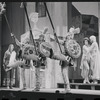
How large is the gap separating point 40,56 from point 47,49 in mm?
220

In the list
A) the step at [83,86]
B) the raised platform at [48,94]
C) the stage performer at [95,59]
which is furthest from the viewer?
the stage performer at [95,59]

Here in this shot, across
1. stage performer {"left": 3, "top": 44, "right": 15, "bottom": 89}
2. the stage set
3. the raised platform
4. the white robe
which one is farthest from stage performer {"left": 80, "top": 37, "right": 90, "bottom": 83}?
stage performer {"left": 3, "top": 44, "right": 15, "bottom": 89}

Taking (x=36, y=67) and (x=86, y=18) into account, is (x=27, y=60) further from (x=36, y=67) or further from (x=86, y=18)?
(x=86, y=18)

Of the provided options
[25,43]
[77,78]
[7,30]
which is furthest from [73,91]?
[7,30]

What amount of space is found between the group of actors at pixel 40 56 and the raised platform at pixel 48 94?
166 millimetres

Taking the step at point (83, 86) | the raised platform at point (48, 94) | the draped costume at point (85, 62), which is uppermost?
the draped costume at point (85, 62)

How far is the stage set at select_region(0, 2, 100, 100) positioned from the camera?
21.4ft

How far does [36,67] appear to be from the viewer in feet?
22.1

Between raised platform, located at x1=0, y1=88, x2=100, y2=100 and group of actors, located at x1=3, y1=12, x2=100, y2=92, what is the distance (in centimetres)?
17

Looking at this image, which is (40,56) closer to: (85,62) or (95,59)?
(85,62)

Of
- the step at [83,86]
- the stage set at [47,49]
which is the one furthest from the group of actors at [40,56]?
the step at [83,86]

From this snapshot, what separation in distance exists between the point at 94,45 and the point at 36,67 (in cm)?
125

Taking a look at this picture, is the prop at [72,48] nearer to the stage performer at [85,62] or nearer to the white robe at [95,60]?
the stage performer at [85,62]

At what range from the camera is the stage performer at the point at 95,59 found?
663 cm
